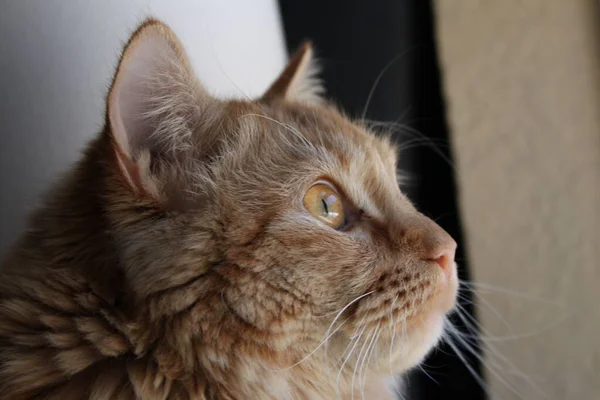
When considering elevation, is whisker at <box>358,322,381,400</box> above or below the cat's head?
below

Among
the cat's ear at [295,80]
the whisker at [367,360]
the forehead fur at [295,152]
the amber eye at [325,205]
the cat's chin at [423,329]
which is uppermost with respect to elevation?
the cat's ear at [295,80]

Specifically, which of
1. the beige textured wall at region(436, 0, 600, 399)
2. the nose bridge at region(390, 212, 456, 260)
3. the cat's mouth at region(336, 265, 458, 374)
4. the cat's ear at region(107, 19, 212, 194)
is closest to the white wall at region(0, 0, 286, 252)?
the cat's ear at region(107, 19, 212, 194)

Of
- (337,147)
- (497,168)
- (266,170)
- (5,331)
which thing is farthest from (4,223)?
(497,168)

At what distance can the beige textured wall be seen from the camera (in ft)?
5.00

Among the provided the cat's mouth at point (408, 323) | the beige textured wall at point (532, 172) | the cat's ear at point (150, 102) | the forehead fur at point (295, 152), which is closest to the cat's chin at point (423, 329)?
the cat's mouth at point (408, 323)

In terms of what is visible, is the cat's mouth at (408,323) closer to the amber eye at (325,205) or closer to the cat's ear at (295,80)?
the amber eye at (325,205)

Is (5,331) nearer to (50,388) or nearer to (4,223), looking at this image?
(50,388)

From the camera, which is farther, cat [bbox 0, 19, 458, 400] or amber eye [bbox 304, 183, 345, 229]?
amber eye [bbox 304, 183, 345, 229]

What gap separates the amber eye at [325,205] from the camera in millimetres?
930

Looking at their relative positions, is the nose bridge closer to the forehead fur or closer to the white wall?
the forehead fur

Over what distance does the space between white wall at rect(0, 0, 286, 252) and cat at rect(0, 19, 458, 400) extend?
0.79 ft

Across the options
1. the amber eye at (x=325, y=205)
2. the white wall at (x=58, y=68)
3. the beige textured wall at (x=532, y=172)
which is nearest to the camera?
the amber eye at (x=325, y=205)

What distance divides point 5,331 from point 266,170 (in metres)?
0.48

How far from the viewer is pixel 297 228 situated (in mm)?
878
